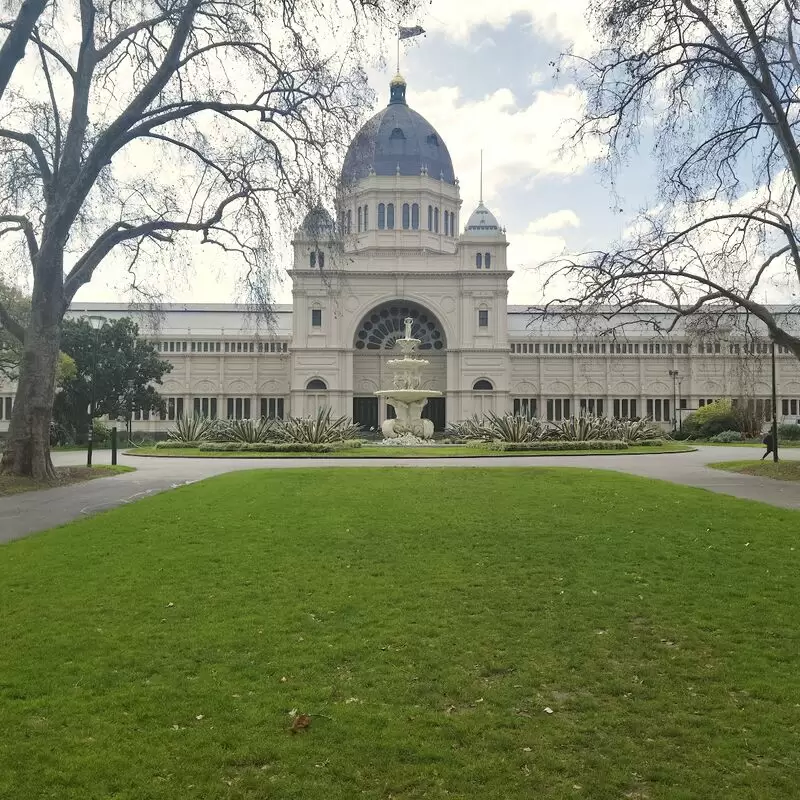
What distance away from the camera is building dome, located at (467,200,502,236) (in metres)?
72.4

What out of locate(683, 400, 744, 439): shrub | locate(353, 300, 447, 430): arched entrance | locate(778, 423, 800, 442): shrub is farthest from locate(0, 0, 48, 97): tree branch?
locate(778, 423, 800, 442): shrub

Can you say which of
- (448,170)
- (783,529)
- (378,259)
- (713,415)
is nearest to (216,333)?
(378,259)

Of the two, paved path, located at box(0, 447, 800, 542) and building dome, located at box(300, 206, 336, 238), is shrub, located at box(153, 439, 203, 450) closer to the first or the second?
paved path, located at box(0, 447, 800, 542)

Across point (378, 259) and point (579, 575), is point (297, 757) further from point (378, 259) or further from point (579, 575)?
point (378, 259)

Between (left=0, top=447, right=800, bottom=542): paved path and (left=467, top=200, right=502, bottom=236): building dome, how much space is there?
1804 inches

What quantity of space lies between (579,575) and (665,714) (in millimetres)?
3212

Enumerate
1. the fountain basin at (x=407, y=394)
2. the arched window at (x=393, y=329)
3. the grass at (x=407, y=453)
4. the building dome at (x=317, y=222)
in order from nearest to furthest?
1. the building dome at (x=317, y=222)
2. the grass at (x=407, y=453)
3. the fountain basin at (x=407, y=394)
4. the arched window at (x=393, y=329)

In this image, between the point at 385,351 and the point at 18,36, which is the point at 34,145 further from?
the point at 385,351

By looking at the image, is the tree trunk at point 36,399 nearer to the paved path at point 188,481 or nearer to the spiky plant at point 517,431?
the paved path at point 188,481

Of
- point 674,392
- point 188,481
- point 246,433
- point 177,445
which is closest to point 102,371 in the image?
point 177,445

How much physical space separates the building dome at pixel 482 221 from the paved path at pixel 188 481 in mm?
45817

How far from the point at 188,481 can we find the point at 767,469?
1664 centimetres

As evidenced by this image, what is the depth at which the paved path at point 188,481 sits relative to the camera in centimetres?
1373

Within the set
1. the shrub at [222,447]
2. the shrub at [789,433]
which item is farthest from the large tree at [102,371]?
the shrub at [789,433]
